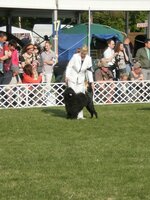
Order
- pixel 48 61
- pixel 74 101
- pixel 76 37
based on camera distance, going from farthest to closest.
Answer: pixel 76 37
pixel 48 61
pixel 74 101

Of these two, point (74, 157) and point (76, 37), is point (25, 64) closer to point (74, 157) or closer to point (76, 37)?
point (76, 37)

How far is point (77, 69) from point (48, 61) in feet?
9.63

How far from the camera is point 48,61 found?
14.9m

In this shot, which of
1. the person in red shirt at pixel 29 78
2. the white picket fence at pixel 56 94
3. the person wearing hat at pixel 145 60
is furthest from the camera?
the person wearing hat at pixel 145 60

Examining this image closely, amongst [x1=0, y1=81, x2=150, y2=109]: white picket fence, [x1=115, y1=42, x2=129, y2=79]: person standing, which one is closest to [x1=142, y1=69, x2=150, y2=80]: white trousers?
[x1=0, y1=81, x2=150, y2=109]: white picket fence

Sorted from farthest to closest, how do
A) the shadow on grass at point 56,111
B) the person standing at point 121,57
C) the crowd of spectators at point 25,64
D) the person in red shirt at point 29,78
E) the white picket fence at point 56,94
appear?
the person standing at point 121,57 → the person in red shirt at point 29,78 → the white picket fence at point 56,94 → the crowd of spectators at point 25,64 → the shadow on grass at point 56,111

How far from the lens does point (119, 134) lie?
33.4 ft

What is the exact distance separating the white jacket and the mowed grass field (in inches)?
33.4

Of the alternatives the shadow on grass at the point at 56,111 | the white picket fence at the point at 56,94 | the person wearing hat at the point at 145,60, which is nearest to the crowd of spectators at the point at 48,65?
the person wearing hat at the point at 145,60

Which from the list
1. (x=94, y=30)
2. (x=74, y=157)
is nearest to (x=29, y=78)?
(x=94, y=30)

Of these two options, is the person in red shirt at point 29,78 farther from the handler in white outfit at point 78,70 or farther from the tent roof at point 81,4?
the handler in white outfit at point 78,70

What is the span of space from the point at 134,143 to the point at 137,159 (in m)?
1.28

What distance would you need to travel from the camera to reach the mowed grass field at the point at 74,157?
20.6ft

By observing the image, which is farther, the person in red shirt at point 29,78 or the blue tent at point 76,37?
the blue tent at point 76,37
